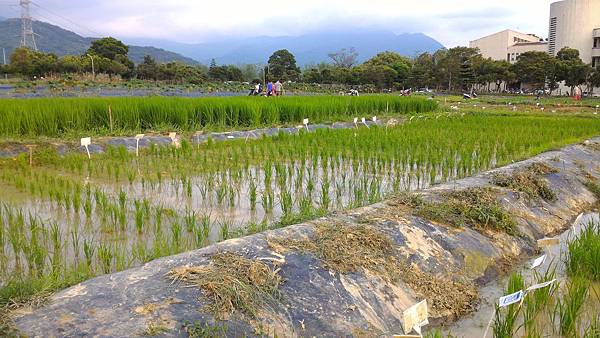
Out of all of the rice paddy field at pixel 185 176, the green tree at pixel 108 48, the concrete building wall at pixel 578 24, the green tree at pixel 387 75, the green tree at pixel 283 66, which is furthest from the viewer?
the green tree at pixel 283 66

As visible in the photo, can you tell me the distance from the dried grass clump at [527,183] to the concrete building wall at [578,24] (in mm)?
37410

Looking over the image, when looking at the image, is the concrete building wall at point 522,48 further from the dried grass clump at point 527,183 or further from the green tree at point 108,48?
the dried grass clump at point 527,183

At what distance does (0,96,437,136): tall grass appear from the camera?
7070mm

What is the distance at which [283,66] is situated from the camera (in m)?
36.8

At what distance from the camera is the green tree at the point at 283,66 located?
36375 mm

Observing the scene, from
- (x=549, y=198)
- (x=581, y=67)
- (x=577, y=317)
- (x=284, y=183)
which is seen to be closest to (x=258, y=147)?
(x=284, y=183)

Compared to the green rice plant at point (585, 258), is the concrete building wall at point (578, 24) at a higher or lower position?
higher

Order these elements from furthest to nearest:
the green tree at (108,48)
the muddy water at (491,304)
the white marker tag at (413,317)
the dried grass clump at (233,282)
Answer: the green tree at (108,48)
the muddy water at (491,304)
the dried grass clump at (233,282)
the white marker tag at (413,317)

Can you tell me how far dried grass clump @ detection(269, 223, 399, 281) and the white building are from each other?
45442 millimetres

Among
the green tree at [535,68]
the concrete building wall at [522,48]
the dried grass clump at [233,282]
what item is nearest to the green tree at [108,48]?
the green tree at [535,68]

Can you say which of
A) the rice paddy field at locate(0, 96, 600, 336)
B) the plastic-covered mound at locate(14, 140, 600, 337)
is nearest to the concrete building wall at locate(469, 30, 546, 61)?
the rice paddy field at locate(0, 96, 600, 336)

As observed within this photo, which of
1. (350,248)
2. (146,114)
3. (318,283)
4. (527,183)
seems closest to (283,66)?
(146,114)

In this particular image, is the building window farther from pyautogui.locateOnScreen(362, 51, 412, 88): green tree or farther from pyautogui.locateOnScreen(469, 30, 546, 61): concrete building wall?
pyautogui.locateOnScreen(362, 51, 412, 88): green tree

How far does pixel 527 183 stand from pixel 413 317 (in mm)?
3271
